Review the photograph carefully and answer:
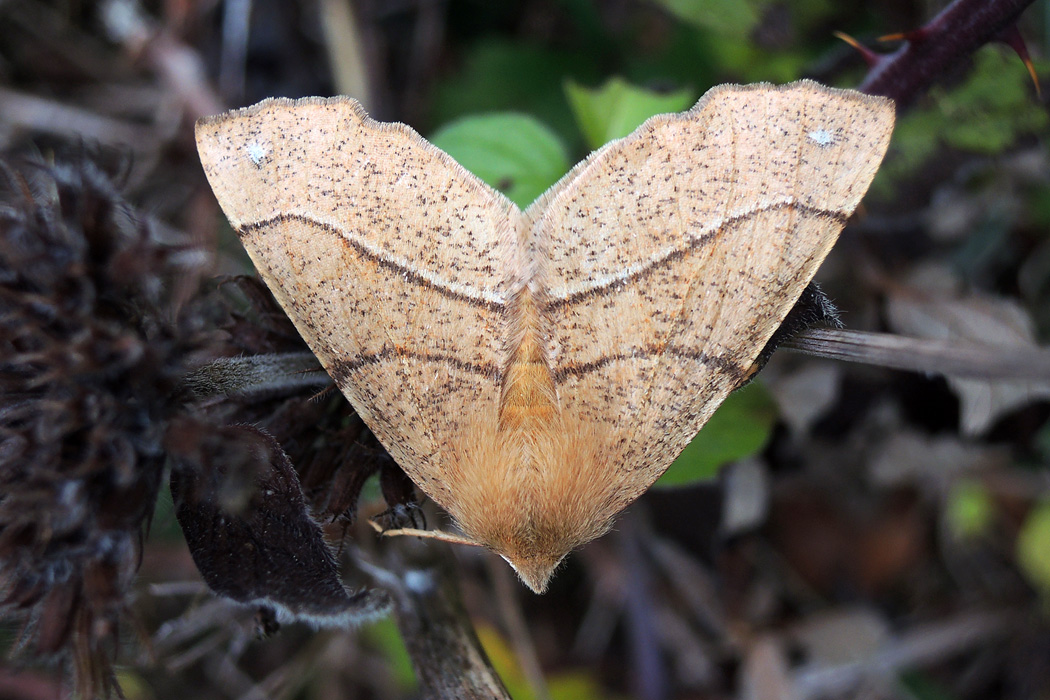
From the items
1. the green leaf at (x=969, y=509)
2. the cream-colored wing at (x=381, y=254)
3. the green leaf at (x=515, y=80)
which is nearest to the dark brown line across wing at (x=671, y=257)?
the cream-colored wing at (x=381, y=254)

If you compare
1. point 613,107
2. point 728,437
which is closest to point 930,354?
point 728,437

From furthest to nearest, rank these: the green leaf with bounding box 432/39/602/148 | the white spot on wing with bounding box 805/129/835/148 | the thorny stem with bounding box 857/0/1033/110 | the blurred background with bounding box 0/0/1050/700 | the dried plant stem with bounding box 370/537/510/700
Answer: the green leaf with bounding box 432/39/602/148 → the blurred background with bounding box 0/0/1050/700 → the dried plant stem with bounding box 370/537/510/700 → the thorny stem with bounding box 857/0/1033/110 → the white spot on wing with bounding box 805/129/835/148

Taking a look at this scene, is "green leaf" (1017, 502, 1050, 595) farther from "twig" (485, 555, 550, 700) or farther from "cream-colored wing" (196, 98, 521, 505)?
"cream-colored wing" (196, 98, 521, 505)

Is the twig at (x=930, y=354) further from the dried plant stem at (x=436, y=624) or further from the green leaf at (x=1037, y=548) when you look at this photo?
the green leaf at (x=1037, y=548)

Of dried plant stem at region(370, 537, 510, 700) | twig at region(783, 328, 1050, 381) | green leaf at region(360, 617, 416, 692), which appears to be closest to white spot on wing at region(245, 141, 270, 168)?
dried plant stem at region(370, 537, 510, 700)

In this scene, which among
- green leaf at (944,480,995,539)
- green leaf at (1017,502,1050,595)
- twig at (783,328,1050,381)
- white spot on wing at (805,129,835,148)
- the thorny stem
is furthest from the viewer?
green leaf at (944,480,995,539)

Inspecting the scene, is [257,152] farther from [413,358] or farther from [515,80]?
[515,80]

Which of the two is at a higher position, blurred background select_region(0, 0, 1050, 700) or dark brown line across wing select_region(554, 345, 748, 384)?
dark brown line across wing select_region(554, 345, 748, 384)

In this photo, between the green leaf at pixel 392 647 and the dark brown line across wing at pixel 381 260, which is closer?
the dark brown line across wing at pixel 381 260
